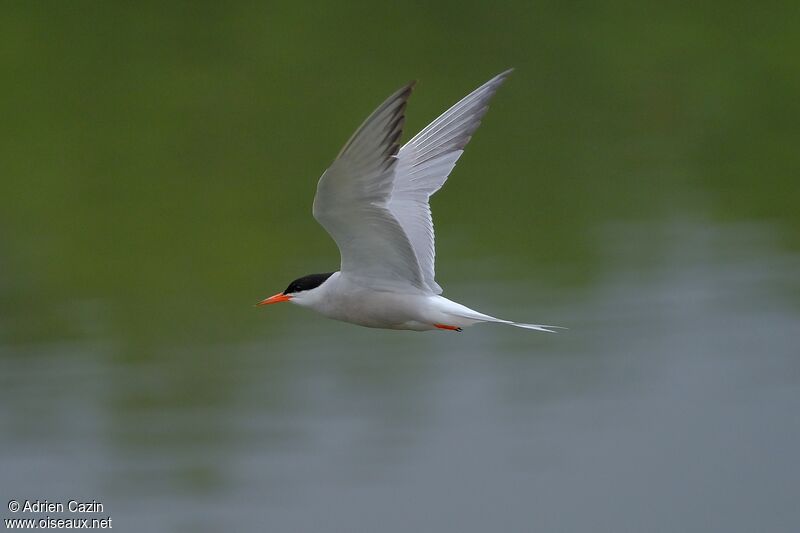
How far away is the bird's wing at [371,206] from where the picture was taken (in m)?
4.54

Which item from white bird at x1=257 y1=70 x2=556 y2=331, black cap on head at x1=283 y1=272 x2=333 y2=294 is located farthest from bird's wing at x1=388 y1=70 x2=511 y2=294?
black cap on head at x1=283 y1=272 x2=333 y2=294

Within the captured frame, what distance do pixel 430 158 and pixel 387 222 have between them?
986 mm

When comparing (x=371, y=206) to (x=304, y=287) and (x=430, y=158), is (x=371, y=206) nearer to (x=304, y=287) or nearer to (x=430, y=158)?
(x=304, y=287)

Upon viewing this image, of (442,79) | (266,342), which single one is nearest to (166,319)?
(266,342)

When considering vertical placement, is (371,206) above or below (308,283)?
above

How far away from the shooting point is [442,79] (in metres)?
12.6

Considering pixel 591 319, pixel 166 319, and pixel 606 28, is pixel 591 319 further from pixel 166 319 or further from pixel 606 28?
pixel 606 28

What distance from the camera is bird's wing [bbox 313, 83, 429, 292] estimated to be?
4543 mm

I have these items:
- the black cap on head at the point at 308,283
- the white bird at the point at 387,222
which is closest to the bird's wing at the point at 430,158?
the white bird at the point at 387,222

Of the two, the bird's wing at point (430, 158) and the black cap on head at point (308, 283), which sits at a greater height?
the bird's wing at point (430, 158)

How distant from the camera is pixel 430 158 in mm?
5766

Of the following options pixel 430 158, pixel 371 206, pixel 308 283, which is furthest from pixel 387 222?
pixel 430 158

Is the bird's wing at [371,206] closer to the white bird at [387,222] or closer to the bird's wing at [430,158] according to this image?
the white bird at [387,222]

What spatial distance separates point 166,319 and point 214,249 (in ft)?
3.19
